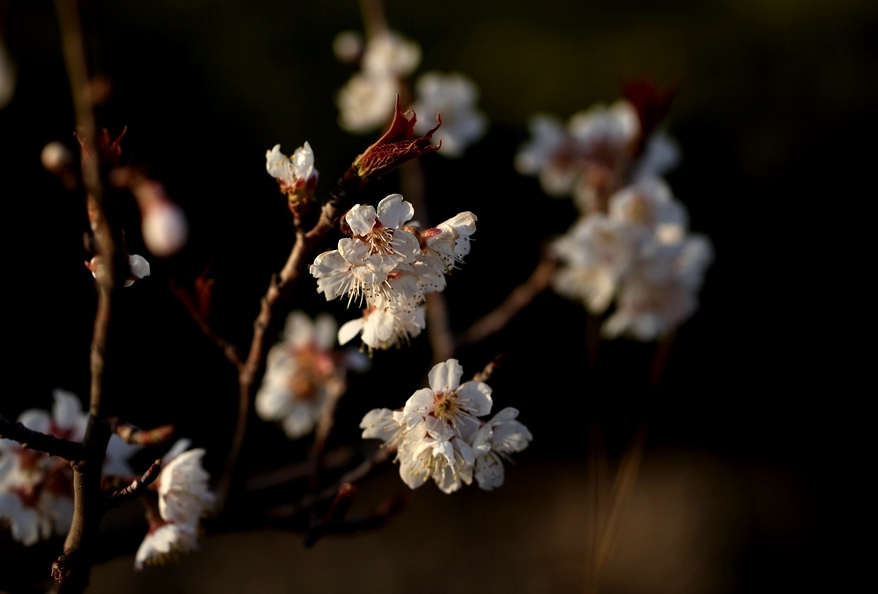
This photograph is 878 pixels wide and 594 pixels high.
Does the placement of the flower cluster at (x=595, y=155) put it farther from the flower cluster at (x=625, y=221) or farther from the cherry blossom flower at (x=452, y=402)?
the cherry blossom flower at (x=452, y=402)

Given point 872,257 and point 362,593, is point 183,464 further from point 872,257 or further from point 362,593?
point 872,257

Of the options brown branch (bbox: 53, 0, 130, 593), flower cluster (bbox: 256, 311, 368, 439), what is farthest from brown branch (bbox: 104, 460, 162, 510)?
flower cluster (bbox: 256, 311, 368, 439)

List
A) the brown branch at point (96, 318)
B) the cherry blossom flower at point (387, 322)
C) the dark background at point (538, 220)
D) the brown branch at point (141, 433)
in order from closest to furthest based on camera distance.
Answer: the brown branch at point (96, 318)
the brown branch at point (141, 433)
the cherry blossom flower at point (387, 322)
the dark background at point (538, 220)

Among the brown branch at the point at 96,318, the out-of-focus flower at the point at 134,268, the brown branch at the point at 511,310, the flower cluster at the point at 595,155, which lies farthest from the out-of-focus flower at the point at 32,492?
the flower cluster at the point at 595,155

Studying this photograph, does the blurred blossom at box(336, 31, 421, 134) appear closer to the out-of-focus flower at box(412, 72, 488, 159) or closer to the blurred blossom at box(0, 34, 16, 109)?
the out-of-focus flower at box(412, 72, 488, 159)

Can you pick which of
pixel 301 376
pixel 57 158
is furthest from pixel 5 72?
pixel 301 376

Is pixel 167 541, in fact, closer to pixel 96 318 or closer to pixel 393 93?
pixel 96 318
